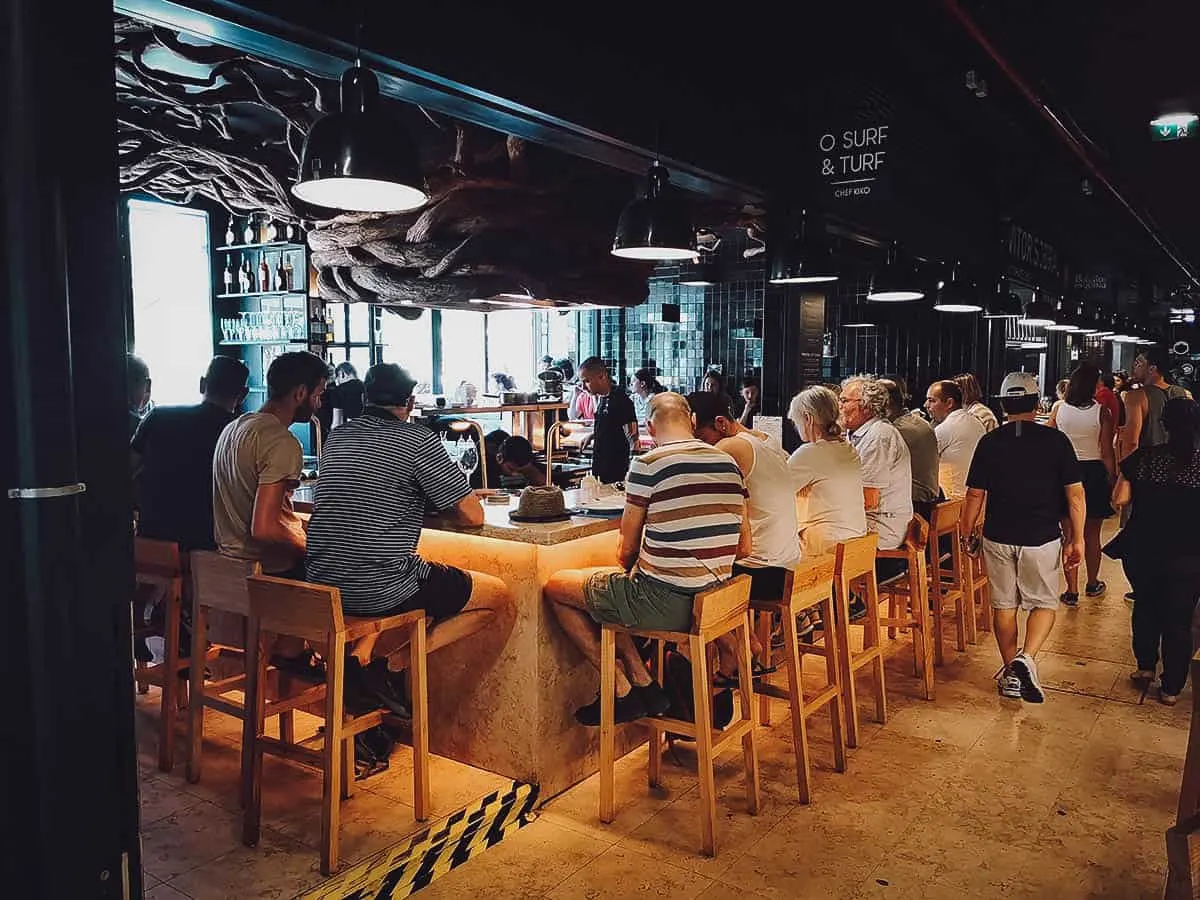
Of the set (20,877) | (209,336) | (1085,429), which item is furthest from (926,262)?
(20,877)

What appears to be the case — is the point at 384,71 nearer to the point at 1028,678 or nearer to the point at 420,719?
the point at 420,719

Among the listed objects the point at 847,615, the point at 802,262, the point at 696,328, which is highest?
the point at 802,262

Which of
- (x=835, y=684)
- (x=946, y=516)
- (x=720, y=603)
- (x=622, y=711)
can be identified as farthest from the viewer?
(x=946, y=516)

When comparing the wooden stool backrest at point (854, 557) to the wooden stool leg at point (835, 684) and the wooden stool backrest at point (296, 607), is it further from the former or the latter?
the wooden stool backrest at point (296, 607)

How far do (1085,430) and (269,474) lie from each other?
5878 millimetres

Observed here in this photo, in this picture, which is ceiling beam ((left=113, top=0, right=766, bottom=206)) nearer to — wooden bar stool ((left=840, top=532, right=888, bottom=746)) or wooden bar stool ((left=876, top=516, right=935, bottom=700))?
wooden bar stool ((left=840, top=532, right=888, bottom=746))

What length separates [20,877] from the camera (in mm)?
1973

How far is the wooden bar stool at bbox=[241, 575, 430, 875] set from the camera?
2910 millimetres

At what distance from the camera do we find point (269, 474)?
3414mm

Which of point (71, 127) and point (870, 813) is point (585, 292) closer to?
point (870, 813)

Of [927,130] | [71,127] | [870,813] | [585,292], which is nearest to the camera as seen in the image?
[71,127]

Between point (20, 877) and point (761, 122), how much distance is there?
5.17m

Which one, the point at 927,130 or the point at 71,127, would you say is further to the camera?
the point at 927,130

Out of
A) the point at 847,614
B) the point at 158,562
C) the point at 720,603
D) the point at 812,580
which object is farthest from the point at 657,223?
the point at 158,562
